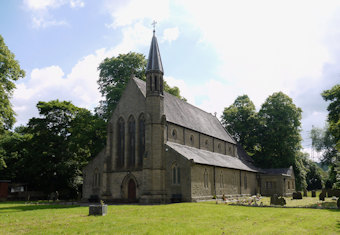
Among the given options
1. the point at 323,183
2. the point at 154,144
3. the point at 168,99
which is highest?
the point at 168,99

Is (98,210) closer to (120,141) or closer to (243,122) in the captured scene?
(120,141)

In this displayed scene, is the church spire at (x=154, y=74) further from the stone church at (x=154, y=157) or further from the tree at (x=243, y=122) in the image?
the tree at (x=243, y=122)

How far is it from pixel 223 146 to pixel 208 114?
740cm

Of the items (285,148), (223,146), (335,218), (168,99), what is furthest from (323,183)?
(335,218)

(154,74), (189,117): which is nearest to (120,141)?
(154,74)

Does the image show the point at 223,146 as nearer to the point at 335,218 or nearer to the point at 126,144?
the point at 126,144

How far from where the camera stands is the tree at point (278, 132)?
178ft

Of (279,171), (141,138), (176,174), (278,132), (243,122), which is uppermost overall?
(243,122)

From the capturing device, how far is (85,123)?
1705 inches

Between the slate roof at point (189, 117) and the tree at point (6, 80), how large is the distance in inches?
Answer: 540

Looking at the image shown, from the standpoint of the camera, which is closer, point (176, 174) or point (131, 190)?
point (176, 174)

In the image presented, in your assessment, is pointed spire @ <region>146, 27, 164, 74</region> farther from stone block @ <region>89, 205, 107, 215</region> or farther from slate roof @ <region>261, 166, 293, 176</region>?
slate roof @ <region>261, 166, 293, 176</region>

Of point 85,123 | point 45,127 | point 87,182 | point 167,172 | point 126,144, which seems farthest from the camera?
point 45,127

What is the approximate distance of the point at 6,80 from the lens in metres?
31.0
